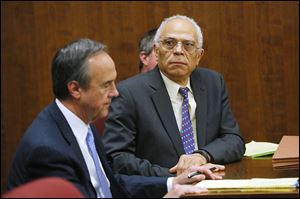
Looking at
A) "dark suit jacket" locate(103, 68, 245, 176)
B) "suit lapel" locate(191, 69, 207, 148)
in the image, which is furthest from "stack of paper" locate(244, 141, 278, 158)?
"suit lapel" locate(191, 69, 207, 148)

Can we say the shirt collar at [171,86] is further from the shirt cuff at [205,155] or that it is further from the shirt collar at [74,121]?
the shirt collar at [74,121]

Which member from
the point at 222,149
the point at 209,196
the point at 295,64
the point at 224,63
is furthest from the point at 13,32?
the point at 209,196

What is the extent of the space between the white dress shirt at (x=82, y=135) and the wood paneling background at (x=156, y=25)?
123 inches

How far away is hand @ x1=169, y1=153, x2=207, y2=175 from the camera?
330 cm

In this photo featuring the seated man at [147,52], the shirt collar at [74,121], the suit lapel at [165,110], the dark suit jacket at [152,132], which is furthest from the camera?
the seated man at [147,52]

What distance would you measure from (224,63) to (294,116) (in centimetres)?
76

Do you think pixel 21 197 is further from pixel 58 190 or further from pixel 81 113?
pixel 81 113

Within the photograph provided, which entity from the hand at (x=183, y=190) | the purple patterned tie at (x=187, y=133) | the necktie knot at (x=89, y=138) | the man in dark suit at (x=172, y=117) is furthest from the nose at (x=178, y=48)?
the hand at (x=183, y=190)

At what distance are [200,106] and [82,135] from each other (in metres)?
1.07

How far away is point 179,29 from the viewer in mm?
3736

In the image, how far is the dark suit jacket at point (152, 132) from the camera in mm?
3451

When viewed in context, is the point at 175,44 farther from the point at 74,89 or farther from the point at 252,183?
the point at 252,183

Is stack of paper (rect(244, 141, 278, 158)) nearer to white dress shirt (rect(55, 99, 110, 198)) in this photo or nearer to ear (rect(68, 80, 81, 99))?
white dress shirt (rect(55, 99, 110, 198))

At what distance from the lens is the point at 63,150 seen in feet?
8.54
